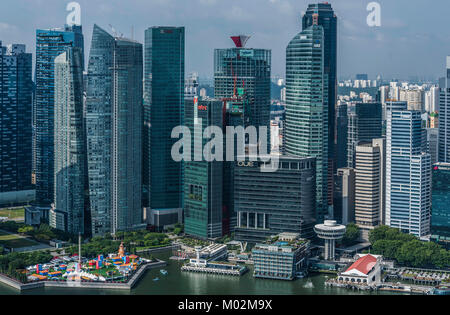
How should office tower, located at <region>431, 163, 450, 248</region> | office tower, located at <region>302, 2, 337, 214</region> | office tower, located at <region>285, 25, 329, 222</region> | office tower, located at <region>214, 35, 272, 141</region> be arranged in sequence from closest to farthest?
1. office tower, located at <region>431, 163, 450, 248</region>
2. office tower, located at <region>285, 25, 329, 222</region>
3. office tower, located at <region>214, 35, 272, 141</region>
4. office tower, located at <region>302, 2, 337, 214</region>

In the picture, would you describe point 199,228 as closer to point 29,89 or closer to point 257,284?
point 257,284

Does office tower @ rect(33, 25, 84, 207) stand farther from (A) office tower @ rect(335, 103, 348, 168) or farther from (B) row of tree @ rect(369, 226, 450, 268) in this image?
(B) row of tree @ rect(369, 226, 450, 268)

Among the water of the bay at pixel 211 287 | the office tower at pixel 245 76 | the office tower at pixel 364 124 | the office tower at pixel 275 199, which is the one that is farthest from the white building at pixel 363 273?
the office tower at pixel 364 124

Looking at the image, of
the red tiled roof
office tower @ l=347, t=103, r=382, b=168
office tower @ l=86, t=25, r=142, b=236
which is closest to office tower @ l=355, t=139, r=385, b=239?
the red tiled roof

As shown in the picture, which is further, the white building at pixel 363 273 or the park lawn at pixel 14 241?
the park lawn at pixel 14 241

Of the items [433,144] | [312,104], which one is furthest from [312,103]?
[433,144]

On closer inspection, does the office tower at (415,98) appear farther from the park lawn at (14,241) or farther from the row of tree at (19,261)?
the row of tree at (19,261)

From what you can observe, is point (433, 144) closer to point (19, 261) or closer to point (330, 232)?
point (330, 232)
